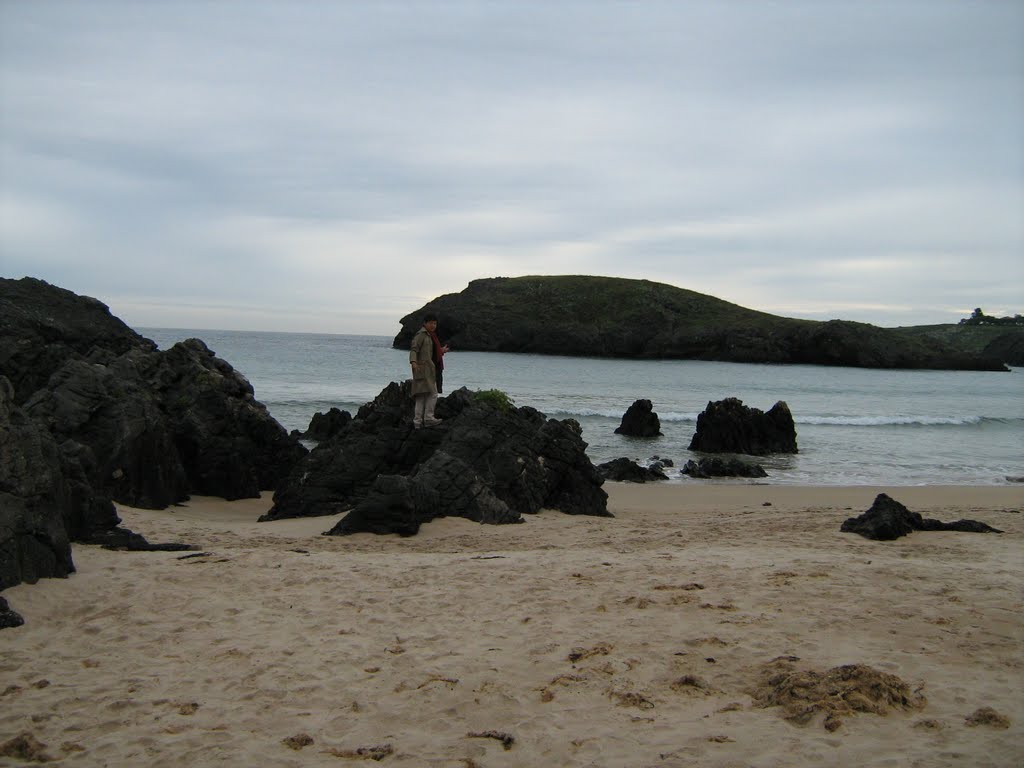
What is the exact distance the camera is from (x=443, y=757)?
14.7 feet

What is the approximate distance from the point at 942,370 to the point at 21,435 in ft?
309

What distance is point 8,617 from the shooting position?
617 cm

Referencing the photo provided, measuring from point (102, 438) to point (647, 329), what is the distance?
3579 inches

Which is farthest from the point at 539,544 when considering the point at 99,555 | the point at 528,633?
the point at 99,555

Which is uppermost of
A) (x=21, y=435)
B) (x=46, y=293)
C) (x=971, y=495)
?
(x=46, y=293)

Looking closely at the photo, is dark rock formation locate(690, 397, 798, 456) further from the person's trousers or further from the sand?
the sand

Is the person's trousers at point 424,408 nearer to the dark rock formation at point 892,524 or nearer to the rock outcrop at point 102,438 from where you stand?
the rock outcrop at point 102,438

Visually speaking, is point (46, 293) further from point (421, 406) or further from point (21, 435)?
point (21, 435)

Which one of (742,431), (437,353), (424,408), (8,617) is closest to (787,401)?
(742,431)

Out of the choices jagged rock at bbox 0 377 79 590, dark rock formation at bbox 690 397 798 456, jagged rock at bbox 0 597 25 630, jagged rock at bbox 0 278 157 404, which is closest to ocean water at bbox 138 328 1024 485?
dark rock formation at bbox 690 397 798 456

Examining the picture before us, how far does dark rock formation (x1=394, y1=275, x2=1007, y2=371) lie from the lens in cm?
9006

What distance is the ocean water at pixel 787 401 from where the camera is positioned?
2262cm

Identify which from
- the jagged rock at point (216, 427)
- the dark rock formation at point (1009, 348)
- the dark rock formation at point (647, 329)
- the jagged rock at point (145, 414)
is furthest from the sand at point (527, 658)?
the dark rock formation at point (1009, 348)

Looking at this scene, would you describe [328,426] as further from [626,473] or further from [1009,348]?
[1009,348]
